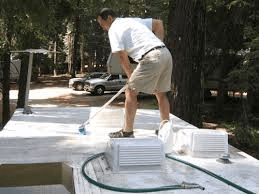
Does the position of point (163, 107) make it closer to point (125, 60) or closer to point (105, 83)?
point (125, 60)

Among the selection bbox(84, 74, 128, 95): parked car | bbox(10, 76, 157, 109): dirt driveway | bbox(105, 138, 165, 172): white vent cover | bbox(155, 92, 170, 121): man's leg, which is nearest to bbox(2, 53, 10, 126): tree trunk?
bbox(10, 76, 157, 109): dirt driveway

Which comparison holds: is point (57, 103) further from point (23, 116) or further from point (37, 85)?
point (23, 116)

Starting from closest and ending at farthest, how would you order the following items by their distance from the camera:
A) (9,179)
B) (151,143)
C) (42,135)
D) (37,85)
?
(151,143) → (9,179) → (42,135) → (37,85)

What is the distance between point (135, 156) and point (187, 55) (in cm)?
410

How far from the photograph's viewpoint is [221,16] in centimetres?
1170

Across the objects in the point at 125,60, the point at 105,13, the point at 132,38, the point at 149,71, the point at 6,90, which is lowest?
the point at 6,90

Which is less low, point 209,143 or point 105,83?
point 105,83

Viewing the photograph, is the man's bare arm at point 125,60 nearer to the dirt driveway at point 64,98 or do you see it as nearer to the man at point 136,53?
the man at point 136,53

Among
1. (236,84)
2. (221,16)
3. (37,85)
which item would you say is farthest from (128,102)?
(37,85)

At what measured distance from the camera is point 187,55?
6.67 metres

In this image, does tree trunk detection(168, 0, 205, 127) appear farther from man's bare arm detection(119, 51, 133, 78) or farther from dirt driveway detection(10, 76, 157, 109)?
dirt driveway detection(10, 76, 157, 109)

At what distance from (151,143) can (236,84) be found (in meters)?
6.78

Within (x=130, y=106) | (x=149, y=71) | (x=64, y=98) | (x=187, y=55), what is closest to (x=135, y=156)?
(x=130, y=106)

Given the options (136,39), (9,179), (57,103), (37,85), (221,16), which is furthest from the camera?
(37,85)
